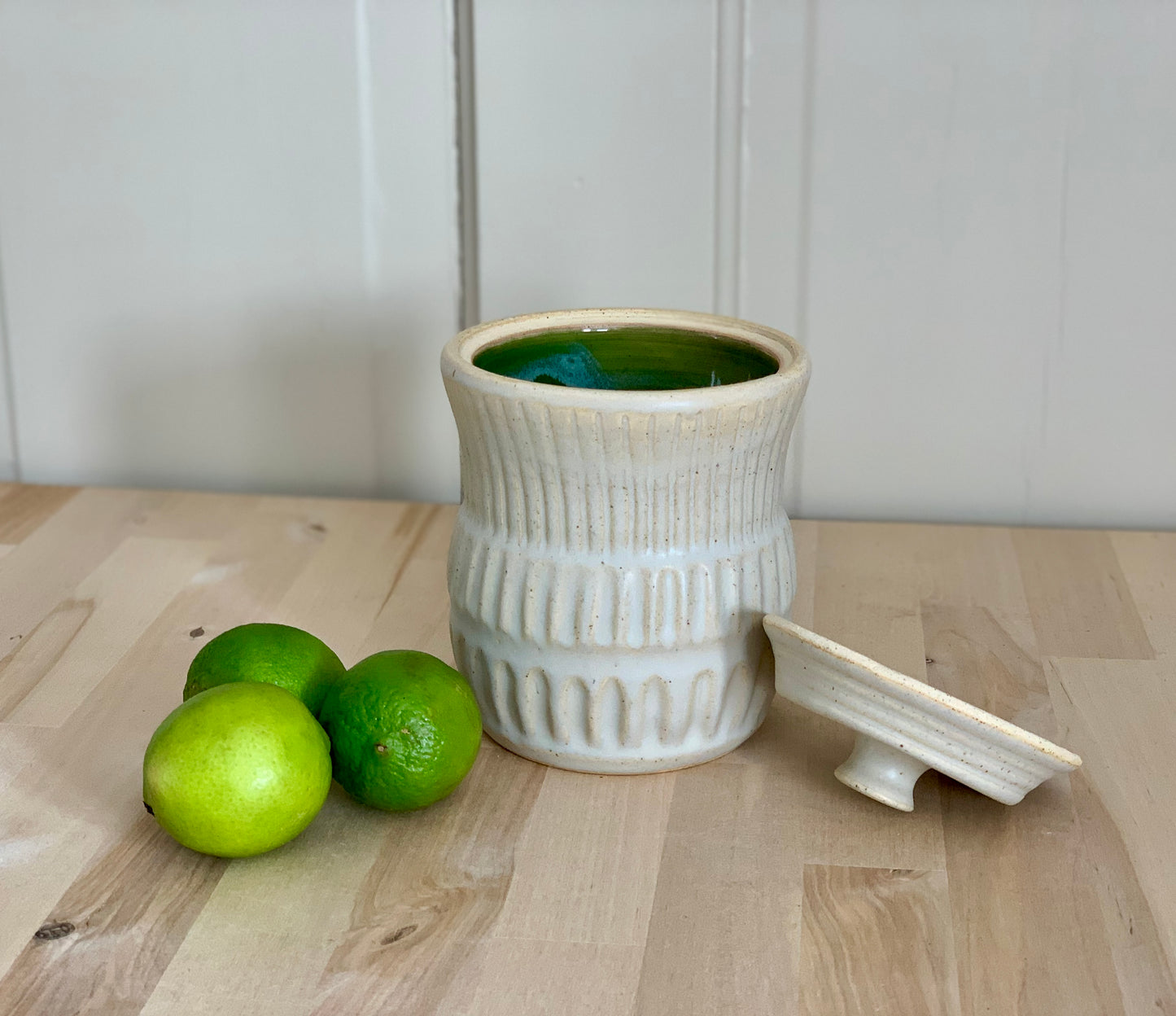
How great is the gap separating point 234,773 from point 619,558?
0.19 m

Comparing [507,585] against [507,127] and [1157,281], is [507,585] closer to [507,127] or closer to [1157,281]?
[507,127]

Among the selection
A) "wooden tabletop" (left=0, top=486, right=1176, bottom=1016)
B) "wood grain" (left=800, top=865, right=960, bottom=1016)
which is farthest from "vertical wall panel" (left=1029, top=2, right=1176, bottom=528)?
"wood grain" (left=800, top=865, right=960, bottom=1016)

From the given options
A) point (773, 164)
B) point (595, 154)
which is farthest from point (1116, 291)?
point (595, 154)

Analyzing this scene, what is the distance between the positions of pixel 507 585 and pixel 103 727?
23cm

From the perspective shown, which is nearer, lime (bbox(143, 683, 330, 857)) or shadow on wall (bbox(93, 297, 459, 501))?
lime (bbox(143, 683, 330, 857))

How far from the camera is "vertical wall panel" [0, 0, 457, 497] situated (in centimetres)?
93

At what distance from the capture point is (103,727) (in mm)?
691

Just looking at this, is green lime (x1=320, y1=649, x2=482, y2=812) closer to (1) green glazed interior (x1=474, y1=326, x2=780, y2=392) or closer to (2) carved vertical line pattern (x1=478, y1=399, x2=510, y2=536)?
(2) carved vertical line pattern (x1=478, y1=399, x2=510, y2=536)

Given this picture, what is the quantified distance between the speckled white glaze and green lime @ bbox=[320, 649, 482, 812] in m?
0.15

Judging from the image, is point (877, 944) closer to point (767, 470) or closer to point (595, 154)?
point (767, 470)

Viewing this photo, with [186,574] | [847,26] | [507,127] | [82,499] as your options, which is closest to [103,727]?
[186,574]

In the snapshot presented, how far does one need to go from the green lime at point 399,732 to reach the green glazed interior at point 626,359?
0.18 m

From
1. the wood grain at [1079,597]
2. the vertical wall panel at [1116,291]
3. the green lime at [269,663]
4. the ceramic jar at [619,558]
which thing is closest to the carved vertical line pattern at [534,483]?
the ceramic jar at [619,558]

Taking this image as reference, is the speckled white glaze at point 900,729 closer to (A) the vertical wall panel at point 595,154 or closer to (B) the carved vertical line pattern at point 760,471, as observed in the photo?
(B) the carved vertical line pattern at point 760,471
